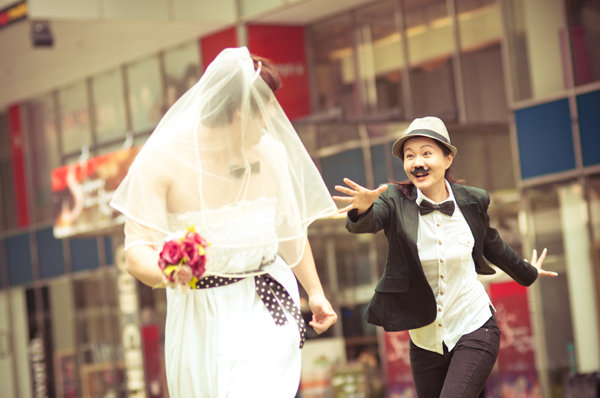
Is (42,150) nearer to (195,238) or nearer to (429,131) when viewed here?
(429,131)

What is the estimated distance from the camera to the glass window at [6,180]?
2180cm

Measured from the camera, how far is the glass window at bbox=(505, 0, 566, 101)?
12.1 m

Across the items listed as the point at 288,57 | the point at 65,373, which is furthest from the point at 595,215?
the point at 65,373

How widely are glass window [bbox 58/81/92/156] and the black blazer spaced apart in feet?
50.4

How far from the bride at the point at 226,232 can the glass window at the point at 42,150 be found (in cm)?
1686

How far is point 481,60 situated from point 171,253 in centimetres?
1011

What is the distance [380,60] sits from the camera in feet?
48.2

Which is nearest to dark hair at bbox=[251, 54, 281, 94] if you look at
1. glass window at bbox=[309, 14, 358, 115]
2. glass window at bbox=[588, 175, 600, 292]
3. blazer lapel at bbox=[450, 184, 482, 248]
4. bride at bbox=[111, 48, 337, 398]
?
bride at bbox=[111, 48, 337, 398]

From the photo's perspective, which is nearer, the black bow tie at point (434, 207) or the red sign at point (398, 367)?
the black bow tie at point (434, 207)

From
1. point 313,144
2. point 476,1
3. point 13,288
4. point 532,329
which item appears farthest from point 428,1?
point 13,288

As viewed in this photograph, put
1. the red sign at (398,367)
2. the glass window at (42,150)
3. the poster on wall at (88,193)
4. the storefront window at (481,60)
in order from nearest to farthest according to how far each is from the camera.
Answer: the storefront window at (481,60)
the red sign at (398,367)
the poster on wall at (88,193)
the glass window at (42,150)

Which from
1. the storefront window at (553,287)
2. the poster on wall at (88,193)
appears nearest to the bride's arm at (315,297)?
the storefront window at (553,287)

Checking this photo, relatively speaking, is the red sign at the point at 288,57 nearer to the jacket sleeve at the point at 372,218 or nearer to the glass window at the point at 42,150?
the glass window at the point at 42,150

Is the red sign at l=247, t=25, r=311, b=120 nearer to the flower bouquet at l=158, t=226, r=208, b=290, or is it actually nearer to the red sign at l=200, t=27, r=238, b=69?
the red sign at l=200, t=27, r=238, b=69
